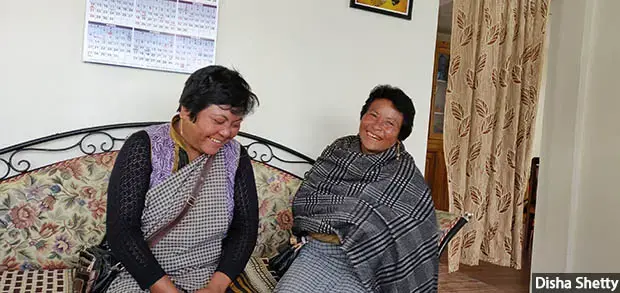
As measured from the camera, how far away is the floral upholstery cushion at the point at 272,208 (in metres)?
2.16

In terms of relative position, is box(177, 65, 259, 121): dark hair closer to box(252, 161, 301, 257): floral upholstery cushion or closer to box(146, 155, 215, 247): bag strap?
box(146, 155, 215, 247): bag strap

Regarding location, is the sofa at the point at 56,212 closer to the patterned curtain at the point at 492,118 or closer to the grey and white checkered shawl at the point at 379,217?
the grey and white checkered shawl at the point at 379,217

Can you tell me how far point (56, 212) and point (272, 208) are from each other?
84cm

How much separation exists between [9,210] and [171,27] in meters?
0.92

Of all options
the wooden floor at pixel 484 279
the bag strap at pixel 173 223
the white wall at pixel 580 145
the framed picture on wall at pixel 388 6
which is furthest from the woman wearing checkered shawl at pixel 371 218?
the wooden floor at pixel 484 279

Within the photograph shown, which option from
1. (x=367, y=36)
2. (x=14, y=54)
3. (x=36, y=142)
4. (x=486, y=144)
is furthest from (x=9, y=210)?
(x=486, y=144)

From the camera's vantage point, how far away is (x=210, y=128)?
146cm

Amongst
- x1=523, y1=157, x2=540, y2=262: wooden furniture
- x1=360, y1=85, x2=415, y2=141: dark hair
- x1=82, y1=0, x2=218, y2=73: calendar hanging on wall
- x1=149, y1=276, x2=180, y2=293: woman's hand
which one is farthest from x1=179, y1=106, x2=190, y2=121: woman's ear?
x1=523, y1=157, x2=540, y2=262: wooden furniture

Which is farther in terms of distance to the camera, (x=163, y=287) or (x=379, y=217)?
(x=379, y=217)

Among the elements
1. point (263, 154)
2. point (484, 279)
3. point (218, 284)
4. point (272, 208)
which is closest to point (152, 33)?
point (263, 154)

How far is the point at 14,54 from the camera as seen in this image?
1.88 m

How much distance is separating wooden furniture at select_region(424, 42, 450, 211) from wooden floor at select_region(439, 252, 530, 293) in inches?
51.8

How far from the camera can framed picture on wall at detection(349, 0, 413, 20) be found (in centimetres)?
244

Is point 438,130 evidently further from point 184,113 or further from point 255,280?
point 184,113
